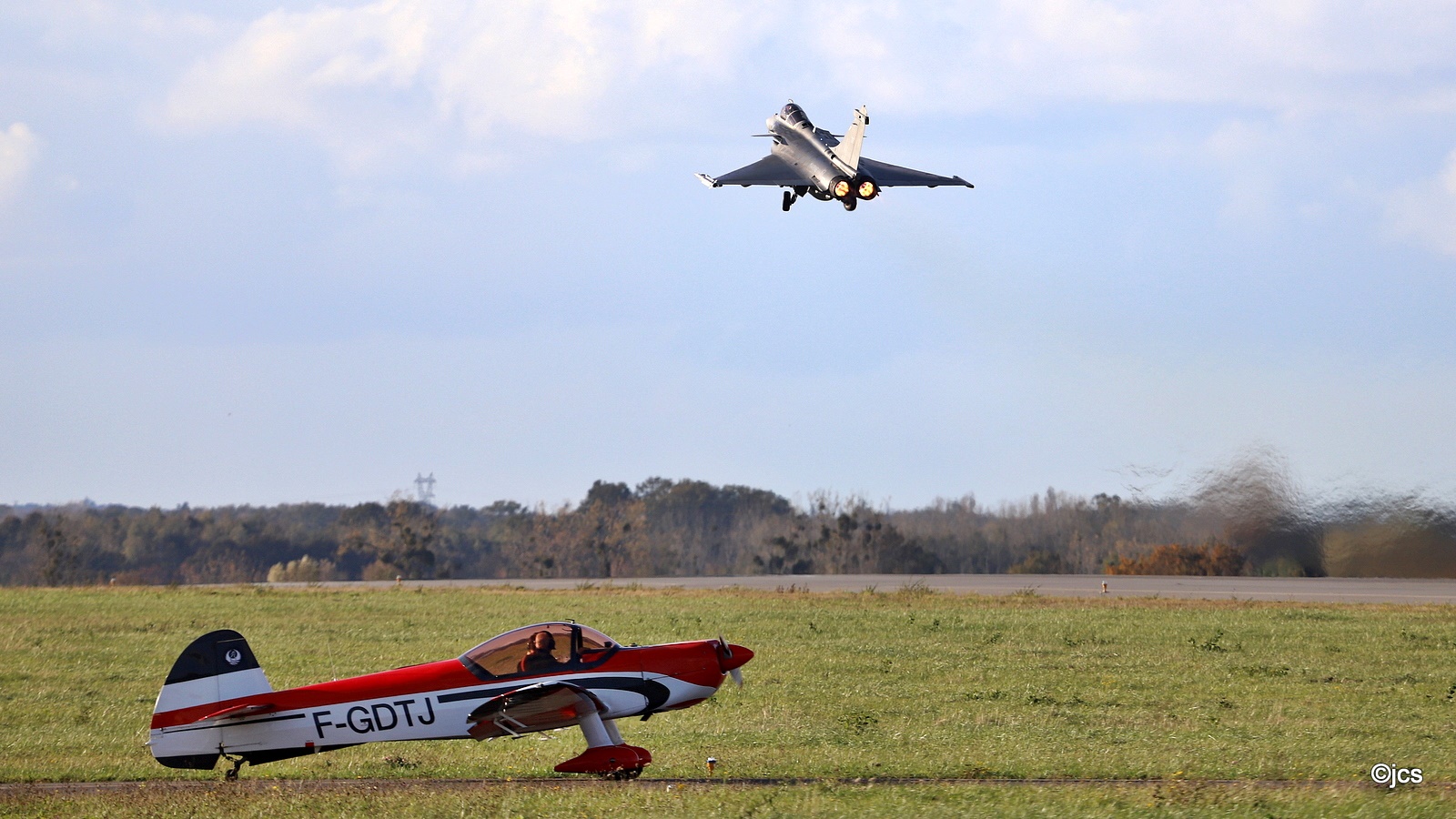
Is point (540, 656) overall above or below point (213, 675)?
above

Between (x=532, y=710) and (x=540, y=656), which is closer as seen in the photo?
(x=532, y=710)

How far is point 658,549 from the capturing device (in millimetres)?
104062

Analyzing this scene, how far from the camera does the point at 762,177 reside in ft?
105

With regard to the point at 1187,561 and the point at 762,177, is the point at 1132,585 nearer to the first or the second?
the point at 1187,561

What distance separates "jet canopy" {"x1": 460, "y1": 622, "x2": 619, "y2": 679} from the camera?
15.9m

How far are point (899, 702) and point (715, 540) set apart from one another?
3738 inches

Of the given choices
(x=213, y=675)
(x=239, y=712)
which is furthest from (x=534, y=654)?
(x=213, y=675)

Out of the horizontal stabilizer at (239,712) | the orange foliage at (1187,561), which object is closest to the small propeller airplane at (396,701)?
the horizontal stabilizer at (239,712)

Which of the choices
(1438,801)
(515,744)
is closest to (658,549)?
(515,744)

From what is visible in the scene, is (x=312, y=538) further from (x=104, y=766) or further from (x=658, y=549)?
(x=104, y=766)

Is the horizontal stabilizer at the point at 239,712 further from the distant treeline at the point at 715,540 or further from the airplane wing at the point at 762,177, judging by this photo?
the distant treeline at the point at 715,540

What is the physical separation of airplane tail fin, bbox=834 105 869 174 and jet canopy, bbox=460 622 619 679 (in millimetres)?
15702

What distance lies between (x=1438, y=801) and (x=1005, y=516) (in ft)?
246

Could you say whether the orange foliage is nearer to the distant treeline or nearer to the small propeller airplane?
the distant treeline
